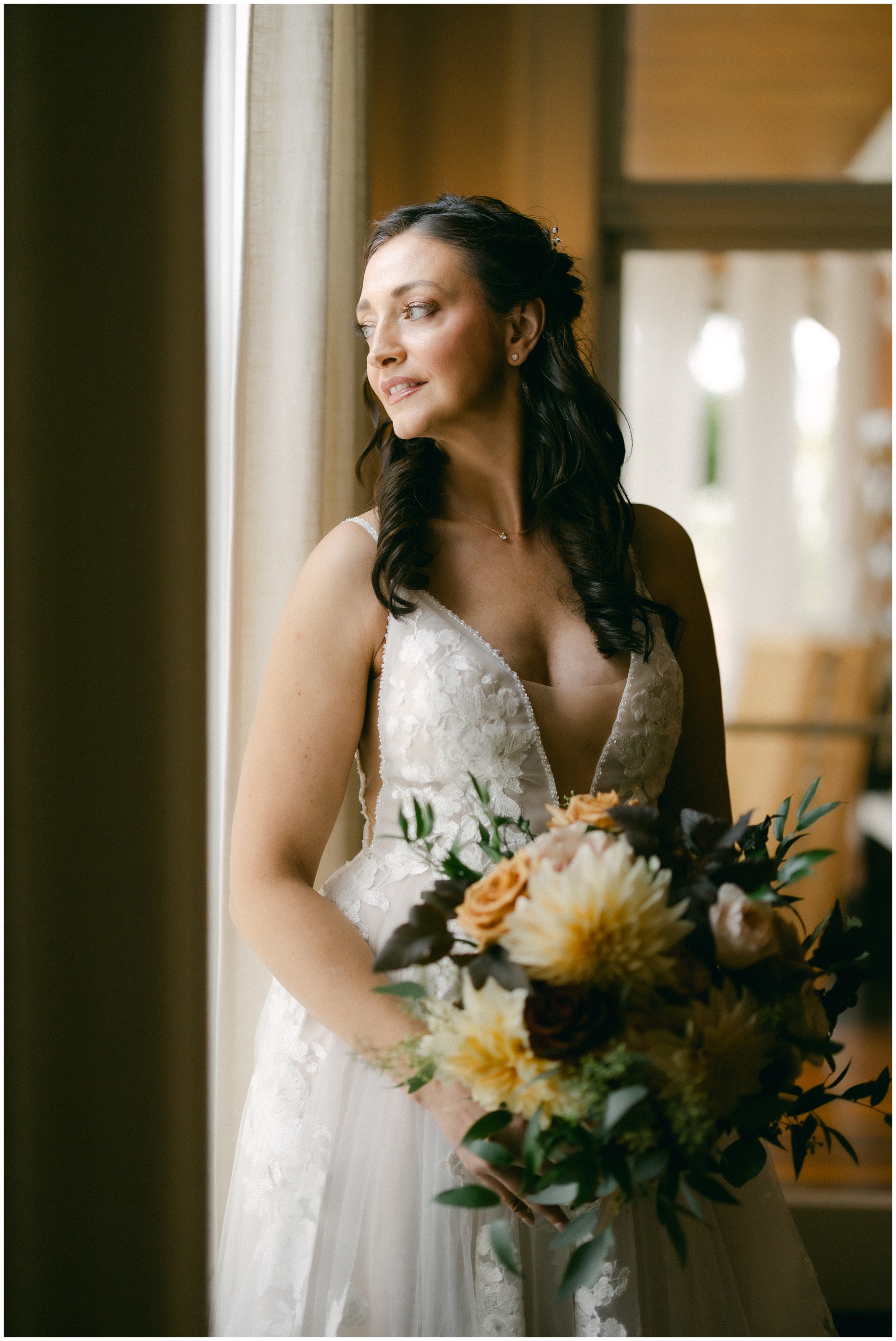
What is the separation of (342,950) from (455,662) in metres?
0.40

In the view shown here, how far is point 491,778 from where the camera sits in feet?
4.15

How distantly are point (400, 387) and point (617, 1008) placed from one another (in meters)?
0.91

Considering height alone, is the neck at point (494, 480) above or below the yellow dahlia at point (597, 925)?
above

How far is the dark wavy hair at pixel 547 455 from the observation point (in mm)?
1371

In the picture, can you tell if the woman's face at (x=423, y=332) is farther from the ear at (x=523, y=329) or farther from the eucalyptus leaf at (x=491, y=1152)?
the eucalyptus leaf at (x=491, y=1152)

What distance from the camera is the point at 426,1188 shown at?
1.18m

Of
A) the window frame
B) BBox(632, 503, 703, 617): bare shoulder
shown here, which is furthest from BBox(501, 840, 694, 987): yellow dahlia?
the window frame

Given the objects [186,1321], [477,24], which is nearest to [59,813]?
[186,1321]

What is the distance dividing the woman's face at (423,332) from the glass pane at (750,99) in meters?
1.43

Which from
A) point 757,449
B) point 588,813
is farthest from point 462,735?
point 757,449

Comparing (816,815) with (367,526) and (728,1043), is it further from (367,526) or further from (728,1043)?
(367,526)

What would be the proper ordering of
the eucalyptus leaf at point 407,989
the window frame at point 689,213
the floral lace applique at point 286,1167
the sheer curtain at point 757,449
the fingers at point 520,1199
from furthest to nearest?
the sheer curtain at point 757,449
the window frame at point 689,213
the floral lace applique at point 286,1167
the fingers at point 520,1199
the eucalyptus leaf at point 407,989

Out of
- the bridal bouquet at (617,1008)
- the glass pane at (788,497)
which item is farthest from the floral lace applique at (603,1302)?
the glass pane at (788,497)

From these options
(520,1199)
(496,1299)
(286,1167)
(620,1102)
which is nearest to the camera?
(620,1102)
